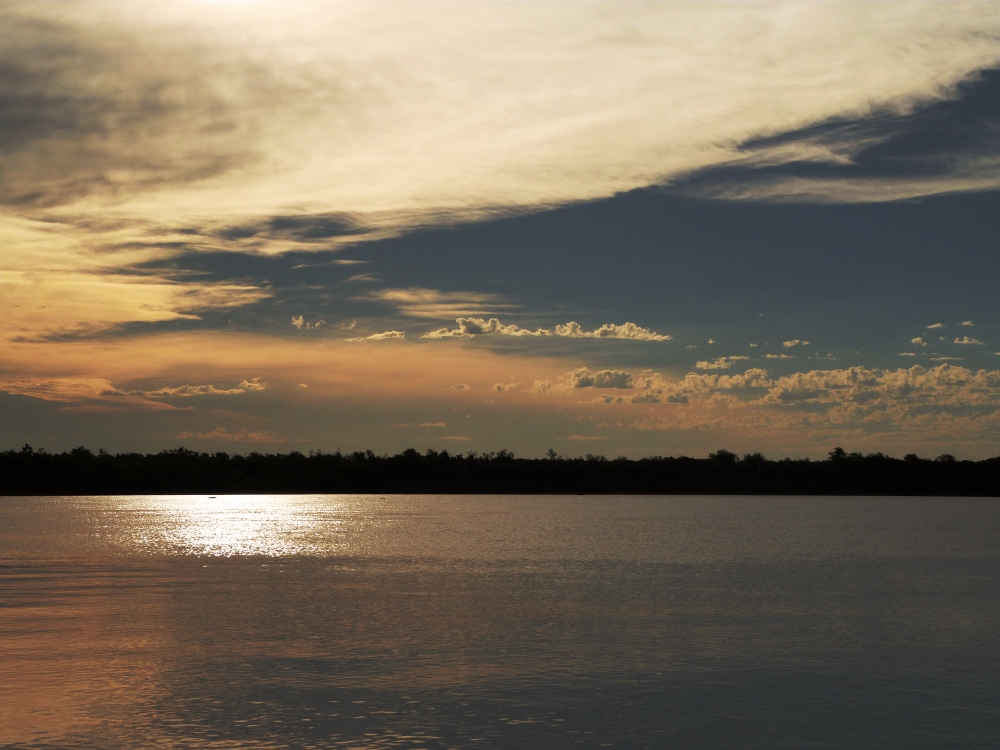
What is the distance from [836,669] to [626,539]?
198 ft

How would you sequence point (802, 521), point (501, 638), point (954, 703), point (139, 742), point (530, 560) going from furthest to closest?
1. point (802, 521)
2. point (530, 560)
3. point (501, 638)
4. point (954, 703)
5. point (139, 742)

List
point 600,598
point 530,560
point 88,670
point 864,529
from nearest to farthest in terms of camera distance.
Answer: point 88,670 → point 600,598 → point 530,560 → point 864,529

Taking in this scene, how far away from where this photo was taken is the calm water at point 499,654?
Answer: 68.5 feet

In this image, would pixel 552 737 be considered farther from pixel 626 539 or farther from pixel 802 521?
pixel 802 521

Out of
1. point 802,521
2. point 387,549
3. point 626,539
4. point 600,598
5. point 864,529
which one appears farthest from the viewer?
point 802,521

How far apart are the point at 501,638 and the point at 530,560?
3245cm

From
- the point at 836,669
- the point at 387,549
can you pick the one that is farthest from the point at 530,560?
the point at 836,669

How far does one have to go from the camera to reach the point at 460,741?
19.8 metres

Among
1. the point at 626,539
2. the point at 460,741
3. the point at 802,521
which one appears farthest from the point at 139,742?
the point at 802,521

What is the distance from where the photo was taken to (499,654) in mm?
29125

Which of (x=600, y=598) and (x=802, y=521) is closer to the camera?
(x=600, y=598)

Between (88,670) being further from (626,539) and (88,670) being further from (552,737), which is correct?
(626,539)

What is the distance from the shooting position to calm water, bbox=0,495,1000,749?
20.9 metres

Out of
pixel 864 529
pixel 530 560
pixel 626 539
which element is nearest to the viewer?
pixel 530 560
